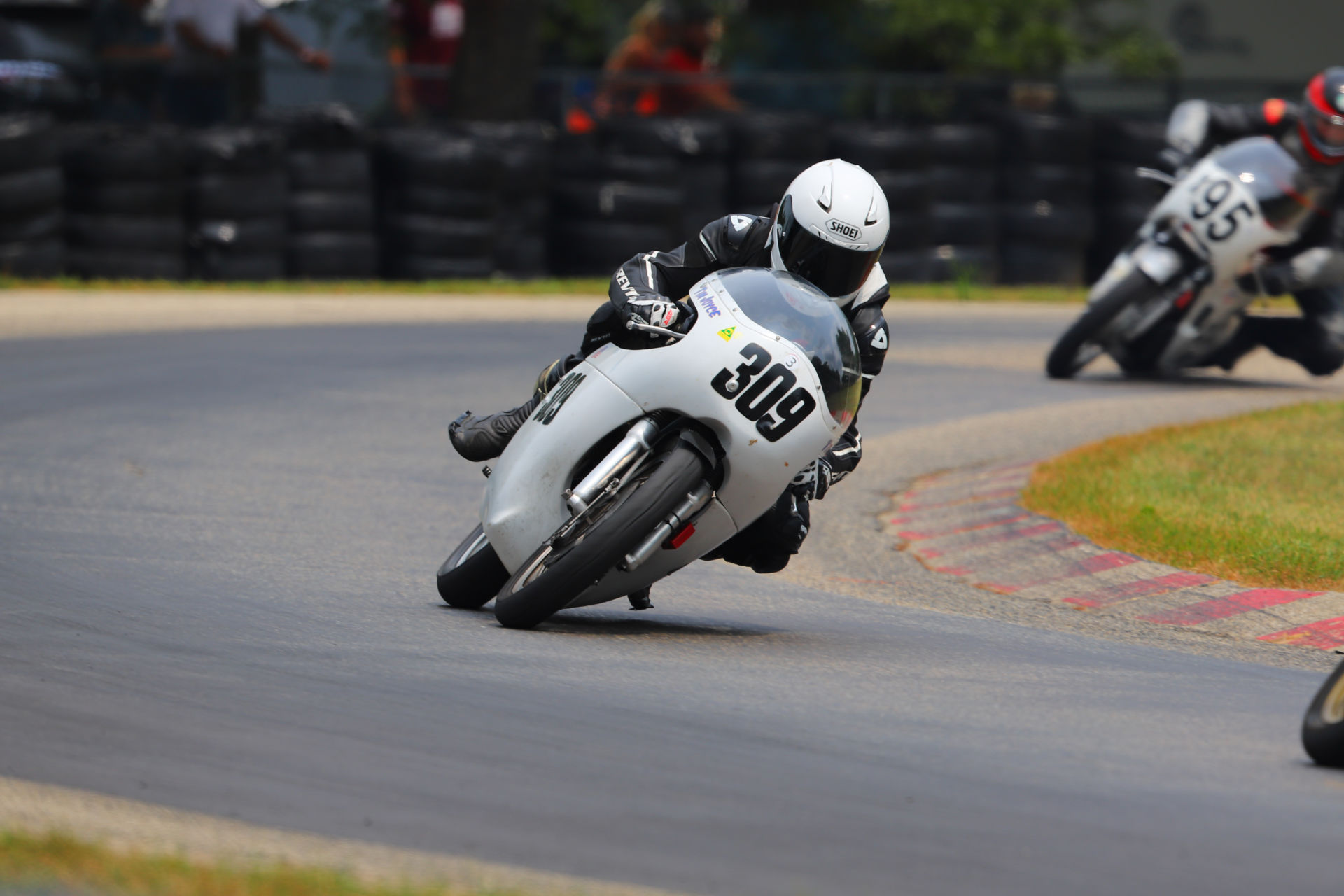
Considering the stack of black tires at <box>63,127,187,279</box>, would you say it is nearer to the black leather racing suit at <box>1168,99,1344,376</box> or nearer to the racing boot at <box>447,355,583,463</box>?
the black leather racing suit at <box>1168,99,1344,376</box>

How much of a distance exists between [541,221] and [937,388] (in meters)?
6.05

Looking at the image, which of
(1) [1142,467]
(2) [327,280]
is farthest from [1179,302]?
(2) [327,280]

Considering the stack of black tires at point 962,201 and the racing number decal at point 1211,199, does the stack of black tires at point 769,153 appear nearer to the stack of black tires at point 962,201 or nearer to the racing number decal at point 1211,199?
the stack of black tires at point 962,201

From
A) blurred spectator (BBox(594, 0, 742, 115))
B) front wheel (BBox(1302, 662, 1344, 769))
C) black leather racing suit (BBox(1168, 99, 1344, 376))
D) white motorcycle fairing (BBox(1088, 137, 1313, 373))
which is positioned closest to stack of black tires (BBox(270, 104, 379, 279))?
blurred spectator (BBox(594, 0, 742, 115))

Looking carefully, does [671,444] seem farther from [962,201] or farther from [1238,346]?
[962,201]

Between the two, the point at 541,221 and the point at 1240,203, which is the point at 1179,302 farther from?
the point at 541,221

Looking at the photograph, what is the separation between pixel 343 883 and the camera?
3.23 m

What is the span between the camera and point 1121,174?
1906cm

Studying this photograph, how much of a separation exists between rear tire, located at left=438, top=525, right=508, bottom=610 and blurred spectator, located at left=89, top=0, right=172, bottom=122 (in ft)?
38.8

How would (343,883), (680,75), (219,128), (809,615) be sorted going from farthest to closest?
(680,75)
(219,128)
(809,615)
(343,883)

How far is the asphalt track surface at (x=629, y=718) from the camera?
364 centimetres

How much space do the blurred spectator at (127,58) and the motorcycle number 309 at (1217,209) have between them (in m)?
9.23

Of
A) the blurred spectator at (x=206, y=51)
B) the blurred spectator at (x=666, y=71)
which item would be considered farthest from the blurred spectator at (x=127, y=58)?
the blurred spectator at (x=666, y=71)

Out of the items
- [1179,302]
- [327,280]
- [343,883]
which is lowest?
[327,280]
